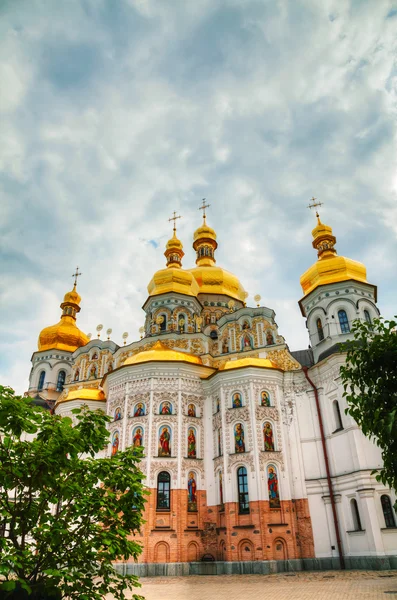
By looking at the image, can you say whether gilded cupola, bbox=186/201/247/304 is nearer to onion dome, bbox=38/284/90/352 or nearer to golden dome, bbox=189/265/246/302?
golden dome, bbox=189/265/246/302

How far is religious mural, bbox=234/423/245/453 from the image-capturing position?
2396 centimetres

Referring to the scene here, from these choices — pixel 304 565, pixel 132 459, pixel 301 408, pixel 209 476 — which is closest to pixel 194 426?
pixel 209 476

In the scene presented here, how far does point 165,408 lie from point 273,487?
7002mm

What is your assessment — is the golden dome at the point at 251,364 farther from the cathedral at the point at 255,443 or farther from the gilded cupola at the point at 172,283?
the gilded cupola at the point at 172,283

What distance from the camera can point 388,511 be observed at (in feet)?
68.2

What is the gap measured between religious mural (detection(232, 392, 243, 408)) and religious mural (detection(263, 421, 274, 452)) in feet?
5.77

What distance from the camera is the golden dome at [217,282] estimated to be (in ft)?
130

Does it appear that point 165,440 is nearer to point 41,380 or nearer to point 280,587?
point 280,587

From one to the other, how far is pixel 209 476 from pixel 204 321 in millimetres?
14911

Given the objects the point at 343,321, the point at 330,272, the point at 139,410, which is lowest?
the point at 139,410

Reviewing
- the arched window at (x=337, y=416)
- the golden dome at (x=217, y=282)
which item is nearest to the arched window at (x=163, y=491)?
the arched window at (x=337, y=416)

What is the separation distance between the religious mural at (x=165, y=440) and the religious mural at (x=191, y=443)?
1.10 metres

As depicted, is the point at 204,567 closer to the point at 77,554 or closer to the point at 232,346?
the point at 232,346

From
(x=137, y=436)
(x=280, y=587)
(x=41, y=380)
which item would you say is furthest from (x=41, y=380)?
(x=280, y=587)
